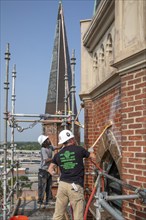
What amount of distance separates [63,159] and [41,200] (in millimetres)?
3280

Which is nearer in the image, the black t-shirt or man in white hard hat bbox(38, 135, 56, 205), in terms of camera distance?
the black t-shirt

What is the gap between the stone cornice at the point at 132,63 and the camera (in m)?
3.49

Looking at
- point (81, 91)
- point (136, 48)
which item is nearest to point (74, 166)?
point (136, 48)

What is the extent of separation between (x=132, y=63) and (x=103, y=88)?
1.79 meters

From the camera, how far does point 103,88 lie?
17.9 ft

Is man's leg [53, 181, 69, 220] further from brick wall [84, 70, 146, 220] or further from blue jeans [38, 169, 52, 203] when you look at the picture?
blue jeans [38, 169, 52, 203]

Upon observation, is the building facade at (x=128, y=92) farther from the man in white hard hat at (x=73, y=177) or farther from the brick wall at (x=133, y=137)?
the man in white hard hat at (x=73, y=177)

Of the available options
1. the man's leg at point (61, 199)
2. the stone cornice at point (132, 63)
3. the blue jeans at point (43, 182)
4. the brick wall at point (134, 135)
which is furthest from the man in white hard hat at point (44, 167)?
the stone cornice at point (132, 63)

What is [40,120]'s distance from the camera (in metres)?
7.83

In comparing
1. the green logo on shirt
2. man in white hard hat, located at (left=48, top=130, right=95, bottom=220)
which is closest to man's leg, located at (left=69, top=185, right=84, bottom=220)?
man in white hard hat, located at (left=48, top=130, right=95, bottom=220)

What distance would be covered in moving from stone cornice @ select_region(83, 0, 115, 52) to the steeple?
8775 millimetres

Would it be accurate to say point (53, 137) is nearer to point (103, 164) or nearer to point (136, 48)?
point (103, 164)

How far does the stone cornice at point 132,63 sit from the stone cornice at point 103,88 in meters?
0.52

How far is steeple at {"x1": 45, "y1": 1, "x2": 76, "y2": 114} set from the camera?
15.7 metres
